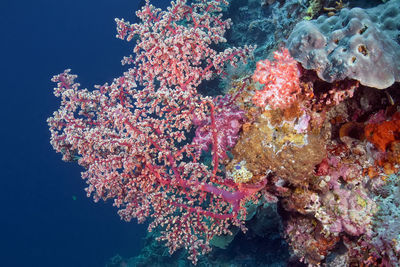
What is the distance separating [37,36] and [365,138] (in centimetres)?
8394

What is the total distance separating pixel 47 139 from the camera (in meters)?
55.7

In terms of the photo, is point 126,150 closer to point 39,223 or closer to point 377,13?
point 377,13

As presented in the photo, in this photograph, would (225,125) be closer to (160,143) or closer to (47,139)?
(160,143)

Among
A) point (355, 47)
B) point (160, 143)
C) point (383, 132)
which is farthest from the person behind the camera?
point (160, 143)

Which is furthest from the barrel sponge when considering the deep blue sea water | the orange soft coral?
the deep blue sea water

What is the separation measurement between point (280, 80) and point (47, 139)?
63.8m

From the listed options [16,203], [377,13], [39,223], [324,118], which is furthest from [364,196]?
[16,203]

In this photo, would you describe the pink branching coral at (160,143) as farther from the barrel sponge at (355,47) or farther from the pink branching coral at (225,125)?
the barrel sponge at (355,47)

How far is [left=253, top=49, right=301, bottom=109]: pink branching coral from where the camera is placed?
2561mm

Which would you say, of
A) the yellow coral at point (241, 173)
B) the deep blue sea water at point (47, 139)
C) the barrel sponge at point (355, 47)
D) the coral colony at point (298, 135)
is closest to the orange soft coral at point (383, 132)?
the coral colony at point (298, 135)

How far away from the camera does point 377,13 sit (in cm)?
266

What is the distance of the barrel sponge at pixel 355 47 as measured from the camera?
2.15 meters

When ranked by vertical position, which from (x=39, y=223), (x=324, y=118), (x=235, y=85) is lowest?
(x=324, y=118)

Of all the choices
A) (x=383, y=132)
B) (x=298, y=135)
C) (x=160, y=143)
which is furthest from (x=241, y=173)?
(x=383, y=132)
